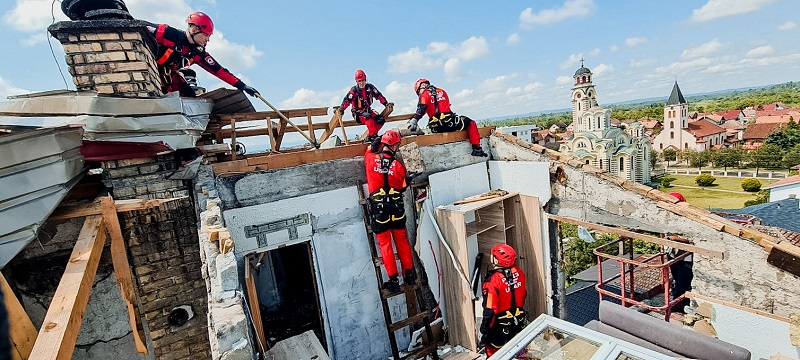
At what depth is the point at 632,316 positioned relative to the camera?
16.0ft

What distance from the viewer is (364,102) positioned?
7520 millimetres

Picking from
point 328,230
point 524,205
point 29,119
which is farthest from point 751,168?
point 29,119

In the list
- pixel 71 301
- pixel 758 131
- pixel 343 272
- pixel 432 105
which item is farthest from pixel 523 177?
pixel 758 131

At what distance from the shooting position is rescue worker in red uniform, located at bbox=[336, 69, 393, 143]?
7.16m

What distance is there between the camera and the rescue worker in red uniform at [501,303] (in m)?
5.52

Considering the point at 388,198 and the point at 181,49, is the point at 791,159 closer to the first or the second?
the point at 388,198

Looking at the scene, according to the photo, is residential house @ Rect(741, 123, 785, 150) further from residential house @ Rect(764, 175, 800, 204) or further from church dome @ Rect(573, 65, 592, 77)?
residential house @ Rect(764, 175, 800, 204)

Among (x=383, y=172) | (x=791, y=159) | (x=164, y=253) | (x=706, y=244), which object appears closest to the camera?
(x=164, y=253)

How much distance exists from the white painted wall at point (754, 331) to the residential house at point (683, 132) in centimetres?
7320

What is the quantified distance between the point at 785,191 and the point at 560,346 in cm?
2773

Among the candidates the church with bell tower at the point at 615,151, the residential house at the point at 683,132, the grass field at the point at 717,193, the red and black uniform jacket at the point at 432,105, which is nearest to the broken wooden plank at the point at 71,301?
the red and black uniform jacket at the point at 432,105

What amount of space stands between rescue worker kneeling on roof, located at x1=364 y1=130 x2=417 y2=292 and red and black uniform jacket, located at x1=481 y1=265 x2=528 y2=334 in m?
1.30

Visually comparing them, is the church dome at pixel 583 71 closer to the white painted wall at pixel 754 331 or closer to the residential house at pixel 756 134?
the residential house at pixel 756 134

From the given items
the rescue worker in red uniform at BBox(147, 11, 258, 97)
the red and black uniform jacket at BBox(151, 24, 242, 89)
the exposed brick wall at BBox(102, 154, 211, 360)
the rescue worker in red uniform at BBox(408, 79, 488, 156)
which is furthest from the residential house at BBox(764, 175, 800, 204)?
the exposed brick wall at BBox(102, 154, 211, 360)
